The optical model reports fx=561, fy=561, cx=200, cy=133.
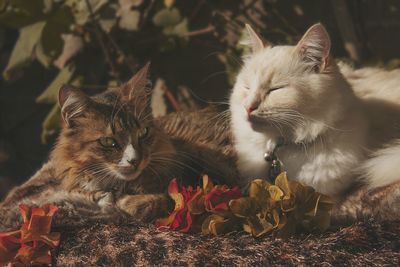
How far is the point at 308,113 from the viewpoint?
65.0 inches

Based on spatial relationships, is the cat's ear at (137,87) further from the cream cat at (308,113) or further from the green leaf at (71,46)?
the green leaf at (71,46)

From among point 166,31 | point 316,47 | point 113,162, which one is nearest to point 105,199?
point 113,162

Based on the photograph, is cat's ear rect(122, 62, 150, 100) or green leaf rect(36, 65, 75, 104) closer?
cat's ear rect(122, 62, 150, 100)

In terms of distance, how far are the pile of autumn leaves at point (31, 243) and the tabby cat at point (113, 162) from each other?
0.10 m

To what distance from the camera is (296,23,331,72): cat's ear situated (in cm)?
161

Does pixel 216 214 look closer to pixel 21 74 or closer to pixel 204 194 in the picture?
pixel 204 194

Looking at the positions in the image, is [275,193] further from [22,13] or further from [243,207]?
[22,13]

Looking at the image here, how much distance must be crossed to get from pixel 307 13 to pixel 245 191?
143 cm

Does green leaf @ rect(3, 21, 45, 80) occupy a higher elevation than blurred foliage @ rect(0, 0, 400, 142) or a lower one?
higher

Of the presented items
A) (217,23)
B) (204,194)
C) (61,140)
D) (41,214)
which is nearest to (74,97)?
(61,140)

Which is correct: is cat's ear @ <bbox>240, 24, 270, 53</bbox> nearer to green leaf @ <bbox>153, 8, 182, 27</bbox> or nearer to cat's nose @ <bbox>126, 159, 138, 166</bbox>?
cat's nose @ <bbox>126, 159, 138, 166</bbox>

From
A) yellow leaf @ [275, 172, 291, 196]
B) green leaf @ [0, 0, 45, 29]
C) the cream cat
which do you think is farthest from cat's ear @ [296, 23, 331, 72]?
green leaf @ [0, 0, 45, 29]

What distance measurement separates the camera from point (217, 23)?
302 cm

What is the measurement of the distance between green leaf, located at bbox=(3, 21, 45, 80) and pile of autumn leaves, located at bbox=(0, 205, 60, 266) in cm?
122
